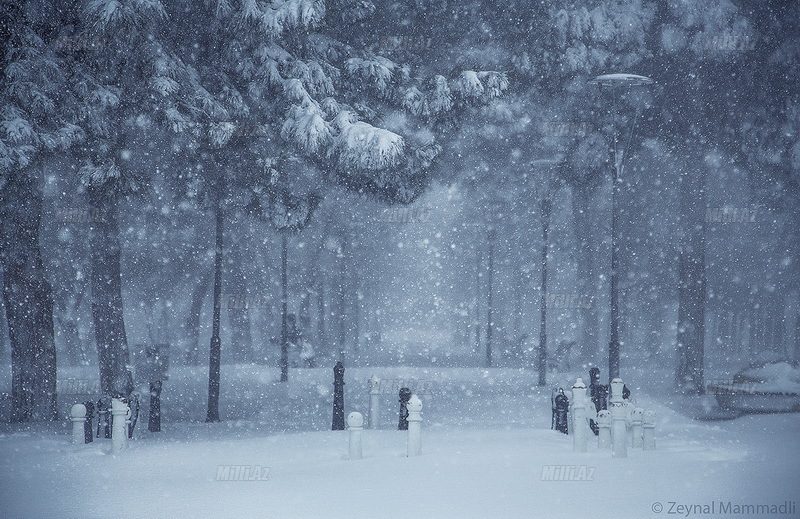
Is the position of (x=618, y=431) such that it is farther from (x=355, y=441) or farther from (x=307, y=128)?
(x=307, y=128)

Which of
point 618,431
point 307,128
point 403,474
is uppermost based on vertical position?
point 307,128

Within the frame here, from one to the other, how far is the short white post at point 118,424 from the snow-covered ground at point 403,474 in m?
0.19

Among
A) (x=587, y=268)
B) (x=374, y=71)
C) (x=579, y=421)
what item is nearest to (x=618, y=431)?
(x=579, y=421)

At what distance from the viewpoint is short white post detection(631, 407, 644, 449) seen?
41.7ft

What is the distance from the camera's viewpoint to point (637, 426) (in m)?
12.9

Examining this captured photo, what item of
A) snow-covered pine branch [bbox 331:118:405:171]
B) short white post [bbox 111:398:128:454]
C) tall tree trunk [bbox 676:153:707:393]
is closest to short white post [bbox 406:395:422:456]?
short white post [bbox 111:398:128:454]

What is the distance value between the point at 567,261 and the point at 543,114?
2233cm

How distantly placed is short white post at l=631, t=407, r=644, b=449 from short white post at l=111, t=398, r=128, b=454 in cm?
685

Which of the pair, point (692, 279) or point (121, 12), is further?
point (692, 279)

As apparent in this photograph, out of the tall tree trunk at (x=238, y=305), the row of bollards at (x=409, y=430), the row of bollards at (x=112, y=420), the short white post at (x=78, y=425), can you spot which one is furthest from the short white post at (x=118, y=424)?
the tall tree trunk at (x=238, y=305)

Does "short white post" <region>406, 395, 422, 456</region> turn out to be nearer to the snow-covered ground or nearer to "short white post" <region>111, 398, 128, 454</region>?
the snow-covered ground

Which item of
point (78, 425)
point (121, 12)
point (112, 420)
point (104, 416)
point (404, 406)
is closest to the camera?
point (78, 425)

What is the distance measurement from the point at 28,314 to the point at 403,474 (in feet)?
33.2

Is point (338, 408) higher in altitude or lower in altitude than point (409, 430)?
lower
